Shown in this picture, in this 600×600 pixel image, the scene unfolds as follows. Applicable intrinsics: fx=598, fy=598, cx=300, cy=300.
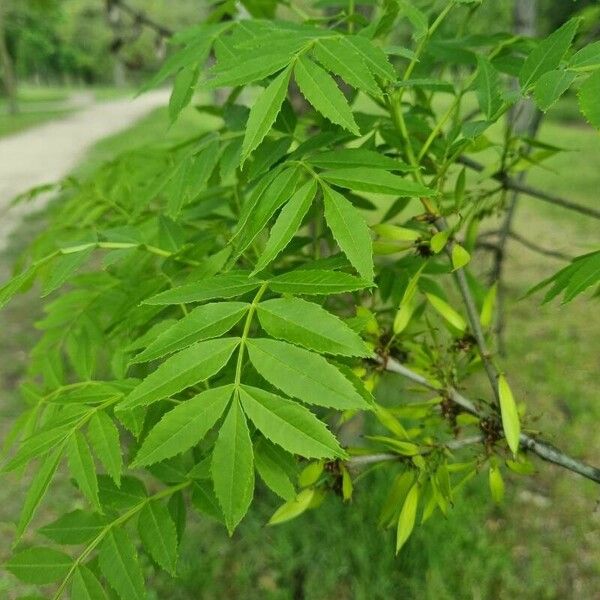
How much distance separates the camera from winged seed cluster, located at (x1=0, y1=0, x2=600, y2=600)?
0.79 metres

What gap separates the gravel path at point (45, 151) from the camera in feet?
36.3

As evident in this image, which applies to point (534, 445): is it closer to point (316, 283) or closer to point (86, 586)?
point (316, 283)

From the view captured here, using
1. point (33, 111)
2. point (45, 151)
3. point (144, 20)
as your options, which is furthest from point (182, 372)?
point (33, 111)

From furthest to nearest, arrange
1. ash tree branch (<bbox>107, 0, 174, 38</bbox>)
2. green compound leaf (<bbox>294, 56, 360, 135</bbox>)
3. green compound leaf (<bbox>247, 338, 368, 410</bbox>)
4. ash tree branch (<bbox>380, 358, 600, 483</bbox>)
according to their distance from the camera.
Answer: ash tree branch (<bbox>107, 0, 174, 38</bbox>) < ash tree branch (<bbox>380, 358, 600, 483</bbox>) < green compound leaf (<bbox>294, 56, 360, 135</bbox>) < green compound leaf (<bbox>247, 338, 368, 410</bbox>)

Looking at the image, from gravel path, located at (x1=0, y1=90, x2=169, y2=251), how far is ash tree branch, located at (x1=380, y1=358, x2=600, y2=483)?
23.1ft

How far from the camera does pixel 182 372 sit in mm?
791

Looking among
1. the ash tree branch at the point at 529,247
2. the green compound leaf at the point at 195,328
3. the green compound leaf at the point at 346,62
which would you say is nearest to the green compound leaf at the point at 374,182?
the green compound leaf at the point at 346,62

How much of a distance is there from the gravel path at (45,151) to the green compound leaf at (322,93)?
23.3 ft

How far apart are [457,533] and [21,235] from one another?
8.18 metres

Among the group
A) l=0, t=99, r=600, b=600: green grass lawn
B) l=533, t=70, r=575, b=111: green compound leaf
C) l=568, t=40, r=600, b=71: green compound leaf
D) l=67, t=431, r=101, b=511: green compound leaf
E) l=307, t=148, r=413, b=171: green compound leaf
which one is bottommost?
l=0, t=99, r=600, b=600: green grass lawn

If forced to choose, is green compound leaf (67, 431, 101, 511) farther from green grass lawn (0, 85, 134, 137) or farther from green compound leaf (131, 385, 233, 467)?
green grass lawn (0, 85, 134, 137)

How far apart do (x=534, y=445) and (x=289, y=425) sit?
1.89 ft

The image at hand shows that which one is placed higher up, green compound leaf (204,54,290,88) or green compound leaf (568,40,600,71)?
green compound leaf (204,54,290,88)

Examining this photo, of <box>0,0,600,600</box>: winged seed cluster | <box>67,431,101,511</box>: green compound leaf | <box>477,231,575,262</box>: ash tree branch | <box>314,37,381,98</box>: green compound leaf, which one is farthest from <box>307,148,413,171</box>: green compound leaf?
<box>477,231,575,262</box>: ash tree branch
